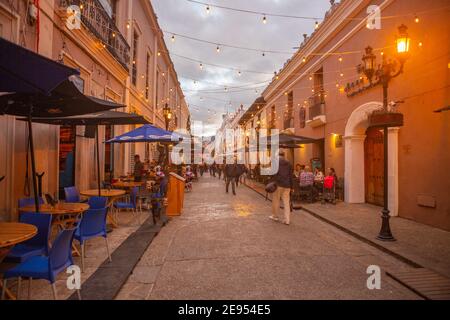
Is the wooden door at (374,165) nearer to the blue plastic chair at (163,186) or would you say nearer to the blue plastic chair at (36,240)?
the blue plastic chair at (163,186)

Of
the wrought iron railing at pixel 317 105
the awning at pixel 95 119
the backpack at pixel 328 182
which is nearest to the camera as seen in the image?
the awning at pixel 95 119

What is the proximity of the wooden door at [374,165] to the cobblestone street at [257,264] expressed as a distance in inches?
171

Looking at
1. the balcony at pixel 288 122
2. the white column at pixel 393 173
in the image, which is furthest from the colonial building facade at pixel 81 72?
the balcony at pixel 288 122

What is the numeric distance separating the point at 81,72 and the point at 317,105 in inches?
418

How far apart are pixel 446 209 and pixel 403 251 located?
2.84 metres

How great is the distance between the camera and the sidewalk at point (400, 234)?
5340mm

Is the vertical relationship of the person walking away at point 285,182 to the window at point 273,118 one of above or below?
below

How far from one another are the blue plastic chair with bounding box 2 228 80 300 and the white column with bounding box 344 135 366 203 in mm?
10814

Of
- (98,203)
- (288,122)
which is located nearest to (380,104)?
(98,203)

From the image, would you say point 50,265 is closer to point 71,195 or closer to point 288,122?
point 71,195

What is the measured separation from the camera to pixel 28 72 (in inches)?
134

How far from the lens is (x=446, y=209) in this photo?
763 centimetres
